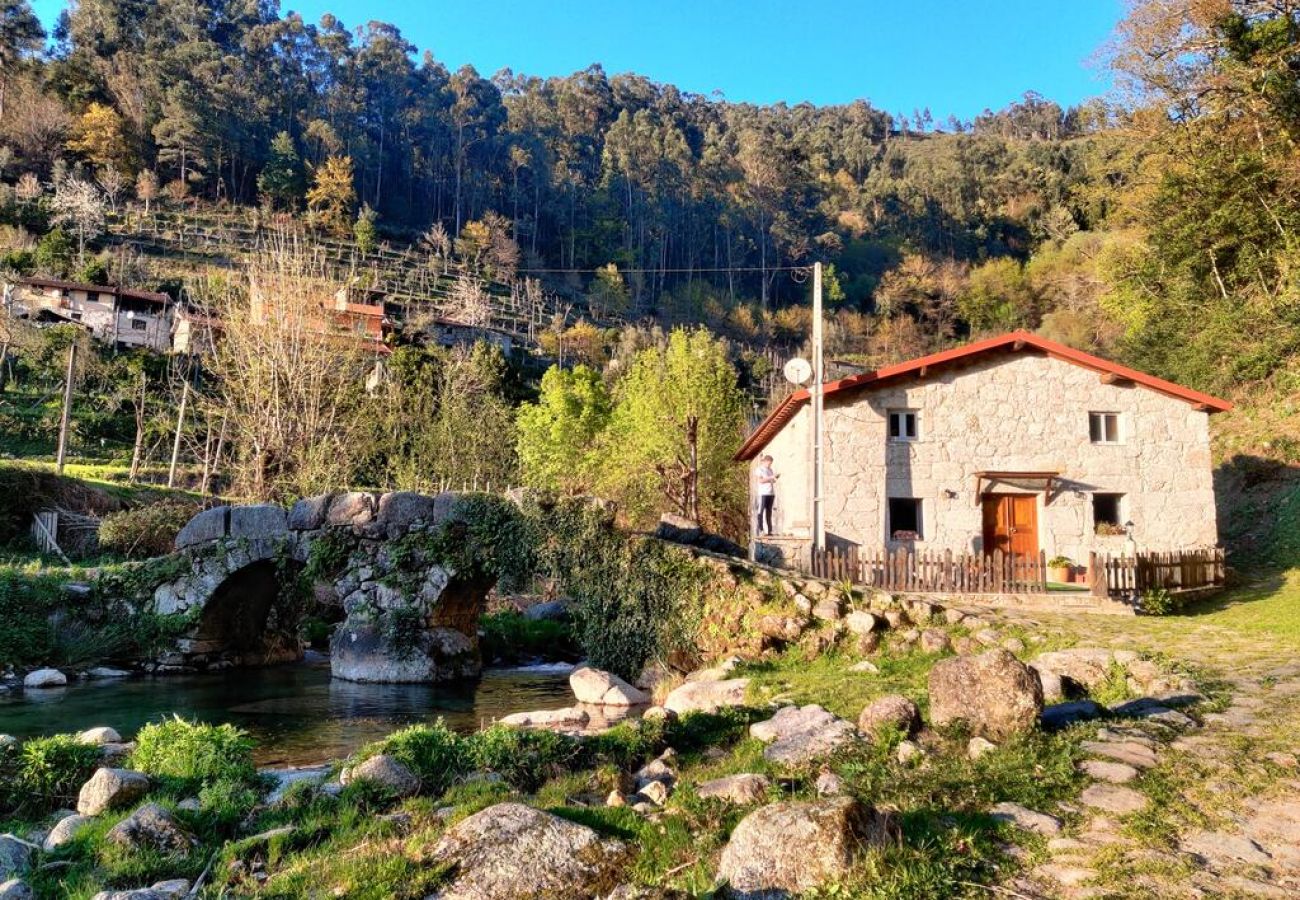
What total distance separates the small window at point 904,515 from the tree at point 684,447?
8.54m

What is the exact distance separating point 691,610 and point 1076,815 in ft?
28.4

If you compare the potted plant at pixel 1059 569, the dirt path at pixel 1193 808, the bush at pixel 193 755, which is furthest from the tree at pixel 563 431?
the dirt path at pixel 1193 808

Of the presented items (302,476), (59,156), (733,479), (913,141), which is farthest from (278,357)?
(913,141)

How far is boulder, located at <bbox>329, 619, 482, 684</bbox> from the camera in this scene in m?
15.5

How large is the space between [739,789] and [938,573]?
35.0ft

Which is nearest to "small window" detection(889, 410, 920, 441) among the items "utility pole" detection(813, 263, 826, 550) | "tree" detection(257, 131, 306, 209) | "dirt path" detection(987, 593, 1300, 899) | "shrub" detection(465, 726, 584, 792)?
"utility pole" detection(813, 263, 826, 550)

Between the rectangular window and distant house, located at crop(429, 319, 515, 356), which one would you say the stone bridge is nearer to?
the rectangular window

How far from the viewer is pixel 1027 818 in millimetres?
4703

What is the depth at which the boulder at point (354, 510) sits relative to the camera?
632 inches

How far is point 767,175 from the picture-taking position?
102 meters

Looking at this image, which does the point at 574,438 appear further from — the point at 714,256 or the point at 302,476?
the point at 714,256

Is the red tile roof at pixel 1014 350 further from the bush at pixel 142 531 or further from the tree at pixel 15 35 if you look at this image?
the tree at pixel 15 35

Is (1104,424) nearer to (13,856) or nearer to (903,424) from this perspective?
(903,424)

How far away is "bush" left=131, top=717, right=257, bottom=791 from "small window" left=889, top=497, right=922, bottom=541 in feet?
50.3
